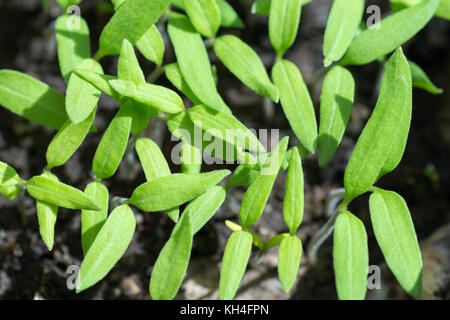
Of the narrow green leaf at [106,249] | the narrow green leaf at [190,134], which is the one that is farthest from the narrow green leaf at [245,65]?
the narrow green leaf at [106,249]

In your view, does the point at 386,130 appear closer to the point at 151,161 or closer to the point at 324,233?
the point at 324,233

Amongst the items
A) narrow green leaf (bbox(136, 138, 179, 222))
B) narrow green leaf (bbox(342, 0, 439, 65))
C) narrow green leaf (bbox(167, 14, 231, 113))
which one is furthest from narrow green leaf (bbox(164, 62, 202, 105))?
narrow green leaf (bbox(342, 0, 439, 65))

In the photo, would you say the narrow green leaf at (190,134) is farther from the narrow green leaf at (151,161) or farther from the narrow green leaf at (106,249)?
the narrow green leaf at (106,249)

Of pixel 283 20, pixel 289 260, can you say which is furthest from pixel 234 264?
pixel 283 20

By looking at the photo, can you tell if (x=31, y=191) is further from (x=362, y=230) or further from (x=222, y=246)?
(x=362, y=230)
